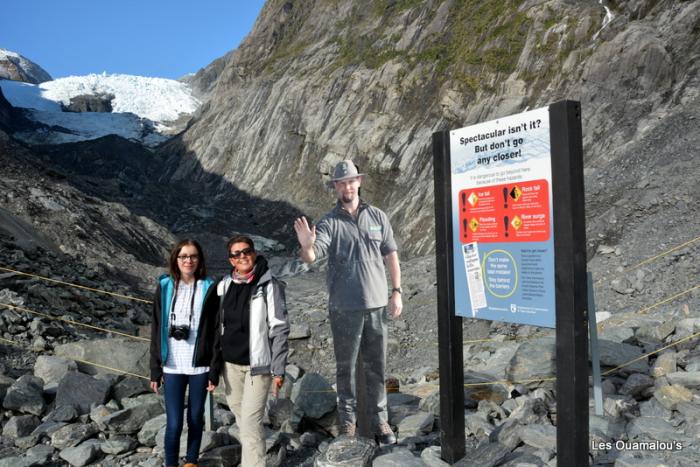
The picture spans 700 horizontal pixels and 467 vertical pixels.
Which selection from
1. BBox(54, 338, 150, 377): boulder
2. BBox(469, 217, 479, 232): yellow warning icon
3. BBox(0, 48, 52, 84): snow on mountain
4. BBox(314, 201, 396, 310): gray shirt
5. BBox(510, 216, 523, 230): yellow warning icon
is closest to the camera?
BBox(510, 216, 523, 230): yellow warning icon

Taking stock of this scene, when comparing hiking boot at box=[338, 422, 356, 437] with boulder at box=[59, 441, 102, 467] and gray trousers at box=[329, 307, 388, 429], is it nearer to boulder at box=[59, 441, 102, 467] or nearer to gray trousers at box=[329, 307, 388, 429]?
gray trousers at box=[329, 307, 388, 429]

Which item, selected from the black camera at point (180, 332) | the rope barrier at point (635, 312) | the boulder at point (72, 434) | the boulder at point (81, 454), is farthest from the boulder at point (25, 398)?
the rope barrier at point (635, 312)

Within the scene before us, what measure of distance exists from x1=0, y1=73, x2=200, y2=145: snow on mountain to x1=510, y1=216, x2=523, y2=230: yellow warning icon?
7228 cm

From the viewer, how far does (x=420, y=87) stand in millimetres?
29078

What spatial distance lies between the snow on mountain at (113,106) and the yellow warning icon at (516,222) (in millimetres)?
72276

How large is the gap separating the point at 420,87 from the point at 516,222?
26979 mm

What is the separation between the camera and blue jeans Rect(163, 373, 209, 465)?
Result: 155 inches

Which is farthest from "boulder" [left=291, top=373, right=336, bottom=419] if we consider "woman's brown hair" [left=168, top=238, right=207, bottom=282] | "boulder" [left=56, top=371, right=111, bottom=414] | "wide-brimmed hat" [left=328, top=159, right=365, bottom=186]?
"wide-brimmed hat" [left=328, top=159, right=365, bottom=186]

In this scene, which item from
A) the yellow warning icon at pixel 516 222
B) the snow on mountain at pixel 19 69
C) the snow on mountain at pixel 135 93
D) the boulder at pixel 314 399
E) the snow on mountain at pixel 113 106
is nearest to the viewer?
the yellow warning icon at pixel 516 222

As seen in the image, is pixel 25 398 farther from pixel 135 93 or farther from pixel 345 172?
pixel 135 93

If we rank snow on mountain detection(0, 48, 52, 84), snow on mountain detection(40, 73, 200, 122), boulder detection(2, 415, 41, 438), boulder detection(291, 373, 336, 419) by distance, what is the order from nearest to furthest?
boulder detection(2, 415, 41, 438), boulder detection(291, 373, 336, 419), snow on mountain detection(40, 73, 200, 122), snow on mountain detection(0, 48, 52, 84)

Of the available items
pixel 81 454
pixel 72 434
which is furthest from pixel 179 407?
pixel 72 434

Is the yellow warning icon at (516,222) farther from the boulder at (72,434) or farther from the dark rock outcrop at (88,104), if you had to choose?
the dark rock outcrop at (88,104)

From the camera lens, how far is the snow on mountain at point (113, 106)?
2945 inches
